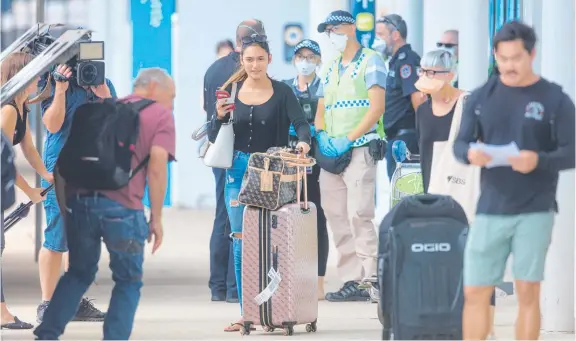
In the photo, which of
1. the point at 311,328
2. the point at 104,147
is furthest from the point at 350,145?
the point at 104,147

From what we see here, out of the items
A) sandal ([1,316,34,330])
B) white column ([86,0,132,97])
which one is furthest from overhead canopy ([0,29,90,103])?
white column ([86,0,132,97])

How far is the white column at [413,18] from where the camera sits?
17031mm

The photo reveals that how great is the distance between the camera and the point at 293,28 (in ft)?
67.4

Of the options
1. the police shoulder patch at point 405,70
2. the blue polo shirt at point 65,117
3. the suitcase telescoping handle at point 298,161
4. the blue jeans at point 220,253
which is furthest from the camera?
the police shoulder patch at point 405,70

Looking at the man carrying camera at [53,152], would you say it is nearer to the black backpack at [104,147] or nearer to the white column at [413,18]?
the black backpack at [104,147]

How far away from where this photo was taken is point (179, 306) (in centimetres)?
1119

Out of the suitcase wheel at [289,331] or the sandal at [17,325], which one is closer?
the suitcase wheel at [289,331]

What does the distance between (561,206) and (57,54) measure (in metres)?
3.10

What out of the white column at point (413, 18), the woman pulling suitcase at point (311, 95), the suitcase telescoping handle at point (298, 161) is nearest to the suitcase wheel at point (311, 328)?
the suitcase telescoping handle at point (298, 161)

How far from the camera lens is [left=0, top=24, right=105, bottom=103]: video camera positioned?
8094mm

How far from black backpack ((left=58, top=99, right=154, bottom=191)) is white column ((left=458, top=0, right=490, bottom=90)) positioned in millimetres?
4665

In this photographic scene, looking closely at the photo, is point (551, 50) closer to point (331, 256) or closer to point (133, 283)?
point (133, 283)

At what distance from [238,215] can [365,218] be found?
177cm

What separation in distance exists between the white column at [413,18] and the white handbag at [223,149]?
24.8ft
